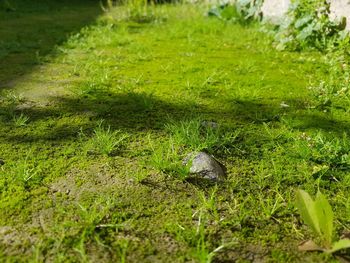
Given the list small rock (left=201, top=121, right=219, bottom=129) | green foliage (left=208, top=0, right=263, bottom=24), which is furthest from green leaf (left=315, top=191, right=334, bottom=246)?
green foliage (left=208, top=0, right=263, bottom=24)

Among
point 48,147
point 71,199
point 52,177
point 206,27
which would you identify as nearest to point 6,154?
point 48,147

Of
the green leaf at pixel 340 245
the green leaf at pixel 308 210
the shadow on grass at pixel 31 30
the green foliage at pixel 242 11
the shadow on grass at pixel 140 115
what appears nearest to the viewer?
the green leaf at pixel 340 245

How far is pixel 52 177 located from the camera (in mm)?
1948

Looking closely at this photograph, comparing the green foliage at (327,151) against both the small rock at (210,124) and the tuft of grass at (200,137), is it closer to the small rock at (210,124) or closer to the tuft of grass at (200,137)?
the tuft of grass at (200,137)

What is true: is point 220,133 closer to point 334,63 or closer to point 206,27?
point 334,63

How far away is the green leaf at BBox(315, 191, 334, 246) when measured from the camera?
4.99 ft

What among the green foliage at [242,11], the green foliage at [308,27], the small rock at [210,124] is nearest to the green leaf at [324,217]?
the small rock at [210,124]

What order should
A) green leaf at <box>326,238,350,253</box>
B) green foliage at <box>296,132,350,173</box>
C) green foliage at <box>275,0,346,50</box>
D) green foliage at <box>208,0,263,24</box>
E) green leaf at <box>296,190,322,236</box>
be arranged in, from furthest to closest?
1. green foliage at <box>208,0,263,24</box>
2. green foliage at <box>275,0,346,50</box>
3. green foliage at <box>296,132,350,173</box>
4. green leaf at <box>296,190,322,236</box>
5. green leaf at <box>326,238,350,253</box>

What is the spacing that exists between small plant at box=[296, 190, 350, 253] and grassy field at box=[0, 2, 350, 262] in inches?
1.8

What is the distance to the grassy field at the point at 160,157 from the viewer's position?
155 centimetres

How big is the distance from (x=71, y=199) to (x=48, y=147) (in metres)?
0.56

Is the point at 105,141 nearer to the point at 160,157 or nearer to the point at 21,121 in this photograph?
the point at 160,157

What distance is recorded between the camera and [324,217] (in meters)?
1.54

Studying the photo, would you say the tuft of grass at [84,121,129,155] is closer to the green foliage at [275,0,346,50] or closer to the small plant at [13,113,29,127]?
the small plant at [13,113,29,127]
